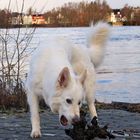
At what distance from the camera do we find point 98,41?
7.82 meters

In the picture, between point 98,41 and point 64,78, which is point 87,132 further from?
point 98,41

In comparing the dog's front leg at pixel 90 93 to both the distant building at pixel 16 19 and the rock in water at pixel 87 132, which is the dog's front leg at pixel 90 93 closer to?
the rock in water at pixel 87 132

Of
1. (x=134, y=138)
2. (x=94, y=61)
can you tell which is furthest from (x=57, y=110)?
(x=94, y=61)

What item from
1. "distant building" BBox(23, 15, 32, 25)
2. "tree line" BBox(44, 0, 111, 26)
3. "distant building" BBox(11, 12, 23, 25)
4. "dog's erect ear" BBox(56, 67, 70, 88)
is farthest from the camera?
"tree line" BBox(44, 0, 111, 26)

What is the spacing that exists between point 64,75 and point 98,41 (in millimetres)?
2540

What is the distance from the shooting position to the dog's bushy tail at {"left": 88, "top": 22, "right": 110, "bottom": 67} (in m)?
7.70

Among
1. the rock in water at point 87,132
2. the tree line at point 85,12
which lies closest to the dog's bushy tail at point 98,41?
the rock in water at point 87,132

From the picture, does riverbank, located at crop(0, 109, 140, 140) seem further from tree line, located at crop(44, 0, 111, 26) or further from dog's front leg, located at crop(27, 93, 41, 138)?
tree line, located at crop(44, 0, 111, 26)

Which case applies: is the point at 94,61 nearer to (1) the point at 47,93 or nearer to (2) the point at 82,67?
(2) the point at 82,67

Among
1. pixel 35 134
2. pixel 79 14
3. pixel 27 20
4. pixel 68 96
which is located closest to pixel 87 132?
pixel 68 96

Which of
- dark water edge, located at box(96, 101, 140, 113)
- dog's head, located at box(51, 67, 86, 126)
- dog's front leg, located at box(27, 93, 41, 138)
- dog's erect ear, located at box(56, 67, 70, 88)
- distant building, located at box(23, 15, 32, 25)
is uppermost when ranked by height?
distant building, located at box(23, 15, 32, 25)

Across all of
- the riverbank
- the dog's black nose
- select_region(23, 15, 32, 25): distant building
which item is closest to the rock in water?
the dog's black nose

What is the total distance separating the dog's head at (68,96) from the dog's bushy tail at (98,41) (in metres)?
2.20

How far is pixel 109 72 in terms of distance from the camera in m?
19.0
